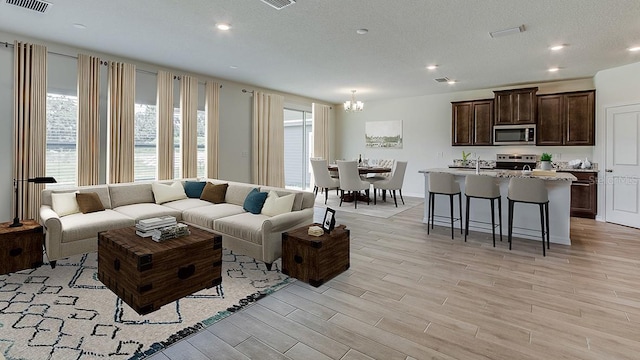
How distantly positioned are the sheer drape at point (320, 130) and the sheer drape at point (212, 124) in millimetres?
3424

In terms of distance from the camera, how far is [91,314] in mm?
2518

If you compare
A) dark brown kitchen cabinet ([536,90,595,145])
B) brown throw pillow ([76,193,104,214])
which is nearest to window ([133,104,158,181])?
brown throw pillow ([76,193,104,214])

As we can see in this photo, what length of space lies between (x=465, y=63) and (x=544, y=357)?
188 inches

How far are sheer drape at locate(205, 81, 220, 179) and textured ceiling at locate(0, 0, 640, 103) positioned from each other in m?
0.38

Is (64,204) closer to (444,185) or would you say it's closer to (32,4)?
(32,4)

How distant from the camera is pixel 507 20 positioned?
3.70 meters

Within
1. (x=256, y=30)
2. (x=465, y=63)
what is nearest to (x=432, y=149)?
(x=465, y=63)

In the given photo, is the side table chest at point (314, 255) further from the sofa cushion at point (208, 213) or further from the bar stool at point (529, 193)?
the bar stool at point (529, 193)

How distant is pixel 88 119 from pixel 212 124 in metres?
2.15

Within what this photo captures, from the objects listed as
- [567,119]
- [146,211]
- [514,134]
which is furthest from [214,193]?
[567,119]

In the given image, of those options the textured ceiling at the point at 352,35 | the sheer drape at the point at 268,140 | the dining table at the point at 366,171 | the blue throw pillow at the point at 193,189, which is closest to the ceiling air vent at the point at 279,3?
the textured ceiling at the point at 352,35

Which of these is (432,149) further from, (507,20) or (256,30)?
(256,30)

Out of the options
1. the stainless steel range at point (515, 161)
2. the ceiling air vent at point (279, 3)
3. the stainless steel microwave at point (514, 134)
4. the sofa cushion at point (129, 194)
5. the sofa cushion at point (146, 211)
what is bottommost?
the sofa cushion at point (146, 211)

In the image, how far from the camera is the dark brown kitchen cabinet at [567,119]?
625cm
